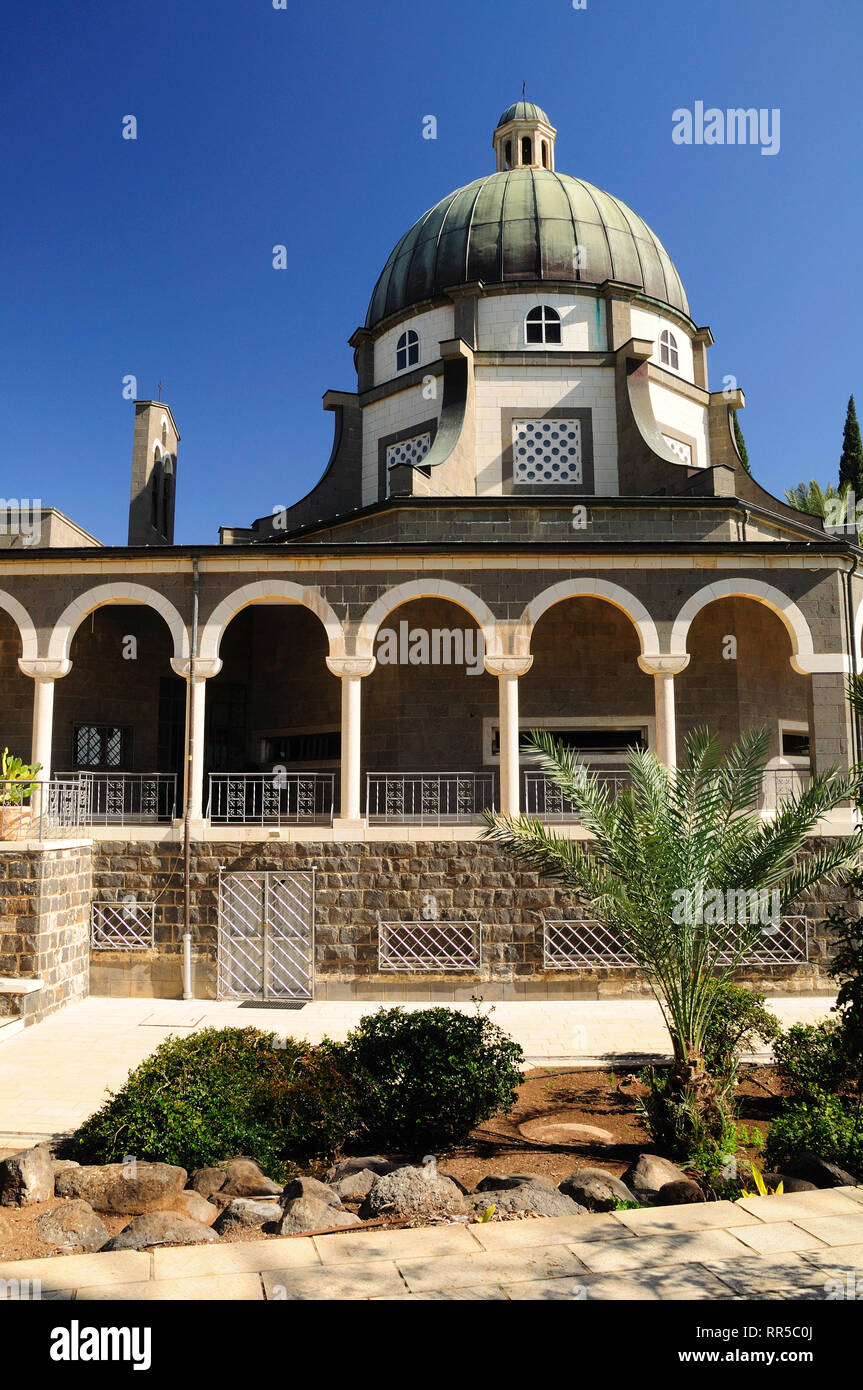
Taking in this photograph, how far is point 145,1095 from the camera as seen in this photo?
6867 millimetres

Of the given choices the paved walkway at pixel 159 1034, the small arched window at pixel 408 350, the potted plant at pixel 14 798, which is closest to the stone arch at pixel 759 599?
the paved walkway at pixel 159 1034

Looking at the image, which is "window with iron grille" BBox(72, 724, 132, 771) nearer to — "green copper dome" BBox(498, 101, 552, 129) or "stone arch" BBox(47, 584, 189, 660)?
"stone arch" BBox(47, 584, 189, 660)

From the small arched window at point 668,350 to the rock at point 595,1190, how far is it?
18.6 meters

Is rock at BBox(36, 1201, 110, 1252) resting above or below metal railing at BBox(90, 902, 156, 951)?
below

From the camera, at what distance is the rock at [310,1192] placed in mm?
5816

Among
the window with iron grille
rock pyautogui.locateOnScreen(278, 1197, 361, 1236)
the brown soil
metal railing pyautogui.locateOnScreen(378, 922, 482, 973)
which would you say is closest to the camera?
rock pyautogui.locateOnScreen(278, 1197, 361, 1236)

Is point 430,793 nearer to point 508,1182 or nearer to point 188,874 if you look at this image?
point 188,874

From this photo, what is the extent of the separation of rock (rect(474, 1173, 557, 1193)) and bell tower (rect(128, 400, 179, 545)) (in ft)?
56.4

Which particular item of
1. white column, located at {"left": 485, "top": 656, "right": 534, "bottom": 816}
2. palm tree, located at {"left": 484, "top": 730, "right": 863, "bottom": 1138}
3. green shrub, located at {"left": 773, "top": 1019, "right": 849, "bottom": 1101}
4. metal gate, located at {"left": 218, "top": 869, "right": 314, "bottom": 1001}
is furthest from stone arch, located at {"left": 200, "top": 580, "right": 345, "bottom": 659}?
green shrub, located at {"left": 773, "top": 1019, "right": 849, "bottom": 1101}

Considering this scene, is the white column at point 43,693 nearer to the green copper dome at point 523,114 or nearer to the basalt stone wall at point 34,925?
the basalt stone wall at point 34,925

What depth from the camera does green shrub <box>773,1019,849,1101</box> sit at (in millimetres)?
7684

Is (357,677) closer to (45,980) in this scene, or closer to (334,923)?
(334,923)

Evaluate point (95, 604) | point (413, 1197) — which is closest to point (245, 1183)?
point (413, 1197)

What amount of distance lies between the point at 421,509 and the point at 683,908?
34.8ft
